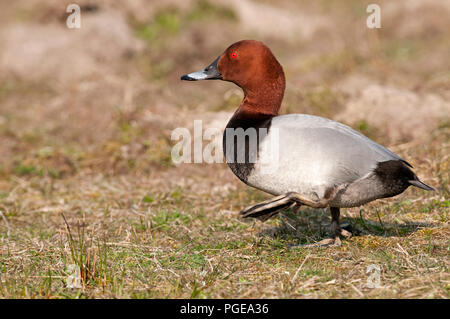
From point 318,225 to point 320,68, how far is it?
4140 millimetres

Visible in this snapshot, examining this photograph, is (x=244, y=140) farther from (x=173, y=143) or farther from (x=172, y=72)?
(x=172, y=72)

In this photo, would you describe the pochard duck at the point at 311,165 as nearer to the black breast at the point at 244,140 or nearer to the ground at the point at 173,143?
the black breast at the point at 244,140

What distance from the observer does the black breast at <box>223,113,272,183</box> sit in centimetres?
313

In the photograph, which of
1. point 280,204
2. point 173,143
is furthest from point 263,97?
point 173,143

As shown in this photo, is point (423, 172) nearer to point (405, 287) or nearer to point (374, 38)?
point (405, 287)

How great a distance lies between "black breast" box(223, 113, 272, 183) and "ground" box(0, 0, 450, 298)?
0.53 metres

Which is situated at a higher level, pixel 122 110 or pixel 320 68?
pixel 320 68

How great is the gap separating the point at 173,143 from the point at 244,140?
2632mm

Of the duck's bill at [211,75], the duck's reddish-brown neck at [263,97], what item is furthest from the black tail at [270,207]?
the duck's bill at [211,75]

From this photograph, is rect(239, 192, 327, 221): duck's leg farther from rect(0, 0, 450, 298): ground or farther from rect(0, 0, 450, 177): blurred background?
rect(0, 0, 450, 177): blurred background

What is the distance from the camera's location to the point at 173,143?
571 centimetres
